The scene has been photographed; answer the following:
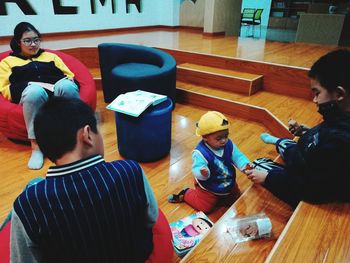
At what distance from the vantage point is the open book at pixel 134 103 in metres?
1.81

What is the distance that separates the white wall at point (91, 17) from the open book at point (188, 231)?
3821 millimetres

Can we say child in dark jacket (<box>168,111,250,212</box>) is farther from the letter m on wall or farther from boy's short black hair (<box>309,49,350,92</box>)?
the letter m on wall

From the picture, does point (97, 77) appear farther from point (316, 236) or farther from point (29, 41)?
point (316, 236)

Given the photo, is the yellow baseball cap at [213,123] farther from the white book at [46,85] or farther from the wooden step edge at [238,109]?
the white book at [46,85]

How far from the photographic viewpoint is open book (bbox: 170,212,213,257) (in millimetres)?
1271

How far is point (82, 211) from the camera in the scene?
68cm

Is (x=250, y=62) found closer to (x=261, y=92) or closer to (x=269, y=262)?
(x=261, y=92)

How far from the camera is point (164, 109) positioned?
190 centimetres

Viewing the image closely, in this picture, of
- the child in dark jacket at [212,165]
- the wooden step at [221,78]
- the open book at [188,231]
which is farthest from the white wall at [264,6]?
the open book at [188,231]

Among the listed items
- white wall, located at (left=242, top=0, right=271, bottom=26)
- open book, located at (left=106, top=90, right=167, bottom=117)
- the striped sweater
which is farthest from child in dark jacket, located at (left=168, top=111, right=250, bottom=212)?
white wall, located at (left=242, top=0, right=271, bottom=26)

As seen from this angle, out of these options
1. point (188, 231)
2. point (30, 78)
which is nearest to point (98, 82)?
point (30, 78)

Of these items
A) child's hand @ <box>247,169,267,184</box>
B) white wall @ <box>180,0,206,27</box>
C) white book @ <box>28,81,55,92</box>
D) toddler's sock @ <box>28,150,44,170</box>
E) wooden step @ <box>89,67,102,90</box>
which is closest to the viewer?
child's hand @ <box>247,169,267,184</box>

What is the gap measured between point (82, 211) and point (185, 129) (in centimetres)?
197

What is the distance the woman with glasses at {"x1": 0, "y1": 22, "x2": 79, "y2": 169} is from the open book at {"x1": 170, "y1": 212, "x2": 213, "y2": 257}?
1.20m
